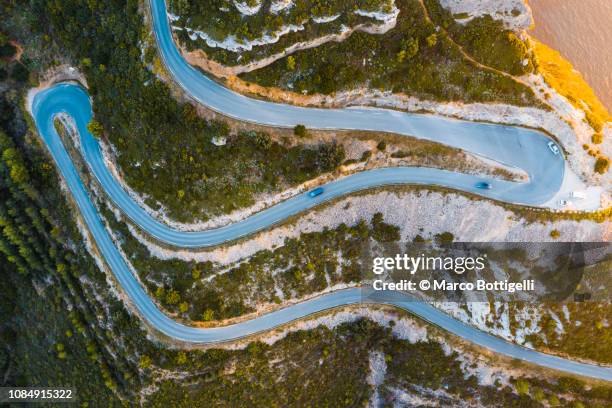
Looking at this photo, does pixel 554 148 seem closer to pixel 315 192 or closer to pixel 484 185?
pixel 484 185

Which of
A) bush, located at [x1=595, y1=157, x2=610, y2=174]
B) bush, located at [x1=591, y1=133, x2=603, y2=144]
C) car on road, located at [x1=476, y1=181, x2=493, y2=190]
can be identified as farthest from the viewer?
car on road, located at [x1=476, y1=181, x2=493, y2=190]

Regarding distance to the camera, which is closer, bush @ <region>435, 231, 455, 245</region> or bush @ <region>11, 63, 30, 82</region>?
bush @ <region>435, 231, 455, 245</region>

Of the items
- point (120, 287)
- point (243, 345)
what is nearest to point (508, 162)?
point (243, 345)

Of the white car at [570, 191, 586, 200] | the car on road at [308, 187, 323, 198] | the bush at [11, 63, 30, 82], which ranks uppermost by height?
the bush at [11, 63, 30, 82]

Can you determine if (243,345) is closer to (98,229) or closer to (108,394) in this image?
(108,394)

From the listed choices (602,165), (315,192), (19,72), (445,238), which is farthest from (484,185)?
(19,72)

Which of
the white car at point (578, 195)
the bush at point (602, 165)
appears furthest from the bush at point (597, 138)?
the white car at point (578, 195)

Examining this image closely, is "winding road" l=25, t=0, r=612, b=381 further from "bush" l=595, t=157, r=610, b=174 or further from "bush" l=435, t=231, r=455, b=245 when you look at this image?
"bush" l=435, t=231, r=455, b=245

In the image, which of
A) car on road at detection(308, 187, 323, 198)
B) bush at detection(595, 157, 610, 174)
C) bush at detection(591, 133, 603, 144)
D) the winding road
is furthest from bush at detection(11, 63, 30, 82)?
bush at detection(595, 157, 610, 174)
